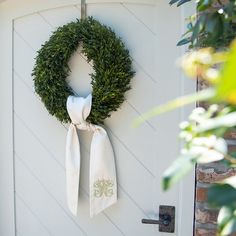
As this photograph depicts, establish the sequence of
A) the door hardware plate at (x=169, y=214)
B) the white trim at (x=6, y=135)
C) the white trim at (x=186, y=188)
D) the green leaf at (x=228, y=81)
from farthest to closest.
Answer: the white trim at (x=6, y=135) < the door hardware plate at (x=169, y=214) < the white trim at (x=186, y=188) < the green leaf at (x=228, y=81)

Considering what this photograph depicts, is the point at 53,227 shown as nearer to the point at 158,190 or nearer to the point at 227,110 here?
the point at 158,190

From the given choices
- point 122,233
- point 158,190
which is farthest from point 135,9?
point 122,233

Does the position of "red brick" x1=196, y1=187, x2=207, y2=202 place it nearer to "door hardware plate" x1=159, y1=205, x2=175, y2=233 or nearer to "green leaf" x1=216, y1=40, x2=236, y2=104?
"door hardware plate" x1=159, y1=205, x2=175, y2=233

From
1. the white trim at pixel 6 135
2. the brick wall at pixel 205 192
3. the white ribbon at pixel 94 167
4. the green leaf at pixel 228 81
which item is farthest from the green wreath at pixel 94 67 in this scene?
the green leaf at pixel 228 81

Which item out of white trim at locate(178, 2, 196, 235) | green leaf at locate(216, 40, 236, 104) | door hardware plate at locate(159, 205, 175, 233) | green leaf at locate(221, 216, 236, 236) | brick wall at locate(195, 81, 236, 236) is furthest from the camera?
door hardware plate at locate(159, 205, 175, 233)

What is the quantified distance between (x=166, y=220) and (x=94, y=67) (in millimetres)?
748

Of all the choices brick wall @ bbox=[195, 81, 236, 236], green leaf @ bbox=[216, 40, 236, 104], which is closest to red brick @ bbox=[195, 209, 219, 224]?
brick wall @ bbox=[195, 81, 236, 236]

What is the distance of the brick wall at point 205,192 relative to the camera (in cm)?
173

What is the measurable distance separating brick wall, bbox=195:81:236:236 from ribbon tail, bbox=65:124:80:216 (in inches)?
23.5

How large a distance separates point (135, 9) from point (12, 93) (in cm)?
71

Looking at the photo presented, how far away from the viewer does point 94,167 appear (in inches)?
82.1

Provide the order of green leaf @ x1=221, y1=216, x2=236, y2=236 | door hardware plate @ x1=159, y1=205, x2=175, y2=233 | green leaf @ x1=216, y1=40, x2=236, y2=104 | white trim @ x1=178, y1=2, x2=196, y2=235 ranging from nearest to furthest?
green leaf @ x1=216, y1=40, x2=236, y2=104 → green leaf @ x1=221, y1=216, x2=236, y2=236 → white trim @ x1=178, y1=2, x2=196, y2=235 → door hardware plate @ x1=159, y1=205, x2=175, y2=233

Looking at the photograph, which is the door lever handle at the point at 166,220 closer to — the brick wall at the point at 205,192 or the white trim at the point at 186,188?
the white trim at the point at 186,188

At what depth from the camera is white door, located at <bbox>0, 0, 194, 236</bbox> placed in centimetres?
201
